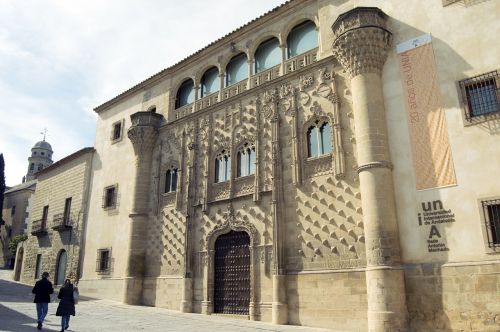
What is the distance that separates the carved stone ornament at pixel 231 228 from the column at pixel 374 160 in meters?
4.39

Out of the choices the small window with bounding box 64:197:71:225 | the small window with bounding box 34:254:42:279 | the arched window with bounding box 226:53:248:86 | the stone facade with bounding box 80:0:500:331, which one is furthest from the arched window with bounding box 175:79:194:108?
the small window with bounding box 34:254:42:279

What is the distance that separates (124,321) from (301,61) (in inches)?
423

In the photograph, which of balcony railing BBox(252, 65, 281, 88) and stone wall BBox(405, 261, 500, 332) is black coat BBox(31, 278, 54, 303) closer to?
stone wall BBox(405, 261, 500, 332)

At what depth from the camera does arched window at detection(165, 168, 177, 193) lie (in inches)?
698

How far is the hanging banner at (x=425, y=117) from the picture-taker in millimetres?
10336

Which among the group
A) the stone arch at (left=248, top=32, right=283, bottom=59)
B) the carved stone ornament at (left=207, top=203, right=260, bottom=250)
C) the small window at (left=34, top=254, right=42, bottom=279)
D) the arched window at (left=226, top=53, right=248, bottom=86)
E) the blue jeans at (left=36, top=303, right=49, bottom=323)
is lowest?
the blue jeans at (left=36, top=303, right=49, bottom=323)

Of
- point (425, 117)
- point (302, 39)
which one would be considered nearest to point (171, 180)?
point (302, 39)

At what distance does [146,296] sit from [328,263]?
9.20 meters

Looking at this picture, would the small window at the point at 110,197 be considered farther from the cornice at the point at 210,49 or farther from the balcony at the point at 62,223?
the cornice at the point at 210,49

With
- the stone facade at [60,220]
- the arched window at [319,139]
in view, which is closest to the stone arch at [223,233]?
the arched window at [319,139]

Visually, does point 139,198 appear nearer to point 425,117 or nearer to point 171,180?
point 171,180

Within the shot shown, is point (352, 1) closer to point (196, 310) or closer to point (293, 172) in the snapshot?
point (293, 172)

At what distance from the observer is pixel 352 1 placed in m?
13.5

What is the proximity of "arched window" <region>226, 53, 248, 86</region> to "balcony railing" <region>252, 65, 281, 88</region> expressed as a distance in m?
0.77
